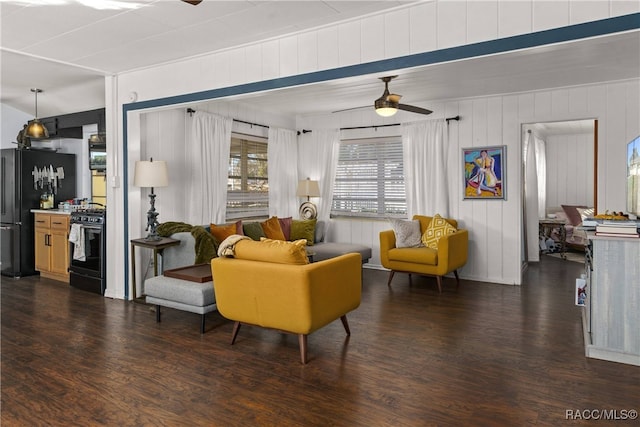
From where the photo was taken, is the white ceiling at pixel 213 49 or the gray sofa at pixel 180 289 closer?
the white ceiling at pixel 213 49

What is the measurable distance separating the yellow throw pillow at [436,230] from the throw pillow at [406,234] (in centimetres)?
12

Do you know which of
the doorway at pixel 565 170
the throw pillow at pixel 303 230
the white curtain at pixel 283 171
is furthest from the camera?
the doorway at pixel 565 170

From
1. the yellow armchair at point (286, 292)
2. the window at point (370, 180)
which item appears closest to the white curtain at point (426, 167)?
the window at point (370, 180)

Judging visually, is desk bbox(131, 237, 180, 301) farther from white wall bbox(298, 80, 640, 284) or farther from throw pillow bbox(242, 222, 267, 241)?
white wall bbox(298, 80, 640, 284)

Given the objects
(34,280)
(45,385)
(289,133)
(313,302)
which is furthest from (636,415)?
(34,280)

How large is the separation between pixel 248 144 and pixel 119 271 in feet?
8.54

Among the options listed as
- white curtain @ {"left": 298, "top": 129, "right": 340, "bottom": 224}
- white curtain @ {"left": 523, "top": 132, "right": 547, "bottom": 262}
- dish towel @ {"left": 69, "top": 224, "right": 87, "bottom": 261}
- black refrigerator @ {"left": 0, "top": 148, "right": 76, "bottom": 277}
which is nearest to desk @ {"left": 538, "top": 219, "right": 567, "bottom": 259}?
white curtain @ {"left": 523, "top": 132, "right": 547, "bottom": 262}

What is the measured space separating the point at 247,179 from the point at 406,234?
2.49 meters

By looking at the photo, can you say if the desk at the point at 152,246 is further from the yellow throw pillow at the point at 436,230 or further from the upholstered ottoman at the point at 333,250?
the yellow throw pillow at the point at 436,230

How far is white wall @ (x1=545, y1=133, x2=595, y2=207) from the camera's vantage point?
29.9 feet

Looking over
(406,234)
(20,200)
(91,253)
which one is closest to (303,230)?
(406,234)

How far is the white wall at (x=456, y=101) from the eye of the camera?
114 inches

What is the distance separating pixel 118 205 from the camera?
16.9 ft

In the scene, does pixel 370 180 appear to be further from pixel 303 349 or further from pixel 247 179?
pixel 303 349
